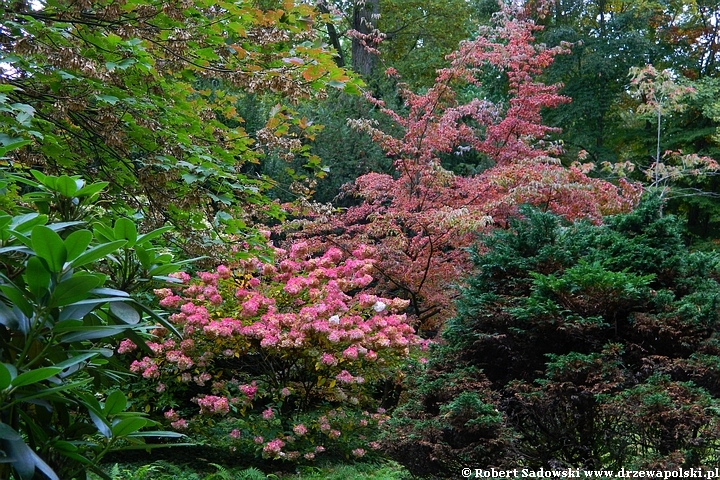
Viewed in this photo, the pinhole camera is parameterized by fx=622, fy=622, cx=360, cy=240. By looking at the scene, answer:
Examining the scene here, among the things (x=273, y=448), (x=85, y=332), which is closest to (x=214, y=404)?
(x=273, y=448)

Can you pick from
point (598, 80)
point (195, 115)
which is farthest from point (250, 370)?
point (598, 80)

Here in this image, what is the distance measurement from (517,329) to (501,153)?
6.57 meters

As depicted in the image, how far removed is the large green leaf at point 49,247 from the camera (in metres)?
1.22

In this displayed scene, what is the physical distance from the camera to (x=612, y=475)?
9.78 feet

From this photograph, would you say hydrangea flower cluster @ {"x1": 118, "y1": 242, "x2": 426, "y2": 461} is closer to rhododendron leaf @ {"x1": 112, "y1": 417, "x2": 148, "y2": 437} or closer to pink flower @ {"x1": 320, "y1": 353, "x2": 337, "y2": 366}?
pink flower @ {"x1": 320, "y1": 353, "x2": 337, "y2": 366}

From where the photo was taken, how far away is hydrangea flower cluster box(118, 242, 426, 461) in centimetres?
530

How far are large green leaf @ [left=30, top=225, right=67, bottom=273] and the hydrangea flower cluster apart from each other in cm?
395

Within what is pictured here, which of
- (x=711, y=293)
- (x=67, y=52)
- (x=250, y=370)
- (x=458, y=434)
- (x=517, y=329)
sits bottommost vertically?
(x=250, y=370)

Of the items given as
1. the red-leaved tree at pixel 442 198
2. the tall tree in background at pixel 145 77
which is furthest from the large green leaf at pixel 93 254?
the red-leaved tree at pixel 442 198

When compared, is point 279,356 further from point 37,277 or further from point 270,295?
point 37,277

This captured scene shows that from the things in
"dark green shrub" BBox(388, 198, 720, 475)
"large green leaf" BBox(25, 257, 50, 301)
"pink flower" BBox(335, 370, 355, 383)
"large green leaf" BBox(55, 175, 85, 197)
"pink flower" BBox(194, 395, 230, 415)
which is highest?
"large green leaf" BBox(55, 175, 85, 197)

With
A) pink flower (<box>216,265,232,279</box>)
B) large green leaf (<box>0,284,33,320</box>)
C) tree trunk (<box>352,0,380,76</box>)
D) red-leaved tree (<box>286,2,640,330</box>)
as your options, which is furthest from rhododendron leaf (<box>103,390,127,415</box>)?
tree trunk (<box>352,0,380,76</box>)

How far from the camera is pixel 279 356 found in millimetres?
5695

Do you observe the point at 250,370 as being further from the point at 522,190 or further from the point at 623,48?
the point at 623,48
